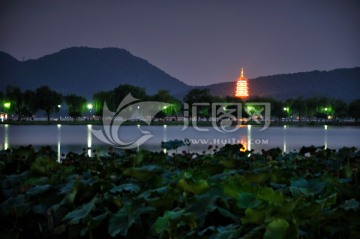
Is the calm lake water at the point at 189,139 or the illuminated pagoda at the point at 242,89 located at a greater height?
the illuminated pagoda at the point at 242,89

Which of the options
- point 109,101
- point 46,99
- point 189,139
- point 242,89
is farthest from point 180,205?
point 242,89

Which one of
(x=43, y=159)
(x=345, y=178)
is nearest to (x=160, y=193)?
(x=43, y=159)

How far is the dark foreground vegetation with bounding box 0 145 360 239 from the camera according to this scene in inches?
119

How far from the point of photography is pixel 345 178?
5.03 meters

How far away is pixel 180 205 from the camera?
369 centimetres

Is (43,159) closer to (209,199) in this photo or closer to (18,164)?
(18,164)

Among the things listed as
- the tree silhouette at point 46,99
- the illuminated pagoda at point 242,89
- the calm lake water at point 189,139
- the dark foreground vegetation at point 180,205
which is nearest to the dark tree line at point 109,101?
the tree silhouette at point 46,99

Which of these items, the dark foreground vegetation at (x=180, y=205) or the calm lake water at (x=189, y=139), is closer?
the dark foreground vegetation at (x=180, y=205)

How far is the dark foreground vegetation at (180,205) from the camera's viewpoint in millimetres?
3012

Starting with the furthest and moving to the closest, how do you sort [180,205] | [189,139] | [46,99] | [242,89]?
[242,89]
[46,99]
[189,139]
[180,205]

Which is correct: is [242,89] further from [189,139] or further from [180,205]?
[180,205]

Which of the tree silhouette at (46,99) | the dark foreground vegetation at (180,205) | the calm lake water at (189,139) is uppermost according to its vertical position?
the tree silhouette at (46,99)

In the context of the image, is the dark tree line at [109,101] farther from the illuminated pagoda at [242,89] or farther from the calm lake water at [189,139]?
the calm lake water at [189,139]

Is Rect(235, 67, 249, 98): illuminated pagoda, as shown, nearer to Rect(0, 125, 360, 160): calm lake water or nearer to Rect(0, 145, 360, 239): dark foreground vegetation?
Rect(0, 125, 360, 160): calm lake water
